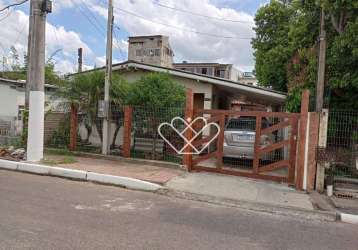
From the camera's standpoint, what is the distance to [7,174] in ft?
29.7

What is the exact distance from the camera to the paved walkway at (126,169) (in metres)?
8.97

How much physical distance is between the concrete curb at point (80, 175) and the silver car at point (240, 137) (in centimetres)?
328

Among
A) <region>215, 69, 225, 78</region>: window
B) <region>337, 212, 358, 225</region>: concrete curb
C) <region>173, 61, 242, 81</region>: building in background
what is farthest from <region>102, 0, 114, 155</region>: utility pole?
<region>215, 69, 225, 78</region>: window

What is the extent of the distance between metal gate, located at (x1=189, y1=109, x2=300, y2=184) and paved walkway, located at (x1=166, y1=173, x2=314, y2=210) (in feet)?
1.63

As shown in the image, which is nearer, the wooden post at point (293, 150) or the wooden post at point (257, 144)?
the wooden post at point (293, 150)

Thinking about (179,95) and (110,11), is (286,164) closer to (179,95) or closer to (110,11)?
(179,95)

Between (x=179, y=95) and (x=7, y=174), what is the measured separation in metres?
5.52

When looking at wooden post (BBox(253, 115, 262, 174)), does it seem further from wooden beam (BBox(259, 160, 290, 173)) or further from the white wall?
the white wall

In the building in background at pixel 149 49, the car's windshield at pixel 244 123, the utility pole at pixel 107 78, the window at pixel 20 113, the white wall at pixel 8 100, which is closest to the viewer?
the car's windshield at pixel 244 123

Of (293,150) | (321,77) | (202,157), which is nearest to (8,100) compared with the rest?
(202,157)

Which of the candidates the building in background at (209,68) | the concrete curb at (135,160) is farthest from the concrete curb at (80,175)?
the building in background at (209,68)

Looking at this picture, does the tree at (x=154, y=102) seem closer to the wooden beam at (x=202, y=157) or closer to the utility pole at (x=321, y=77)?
the wooden beam at (x=202, y=157)

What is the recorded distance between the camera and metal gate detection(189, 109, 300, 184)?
9344mm

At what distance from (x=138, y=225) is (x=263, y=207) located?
9.61ft
